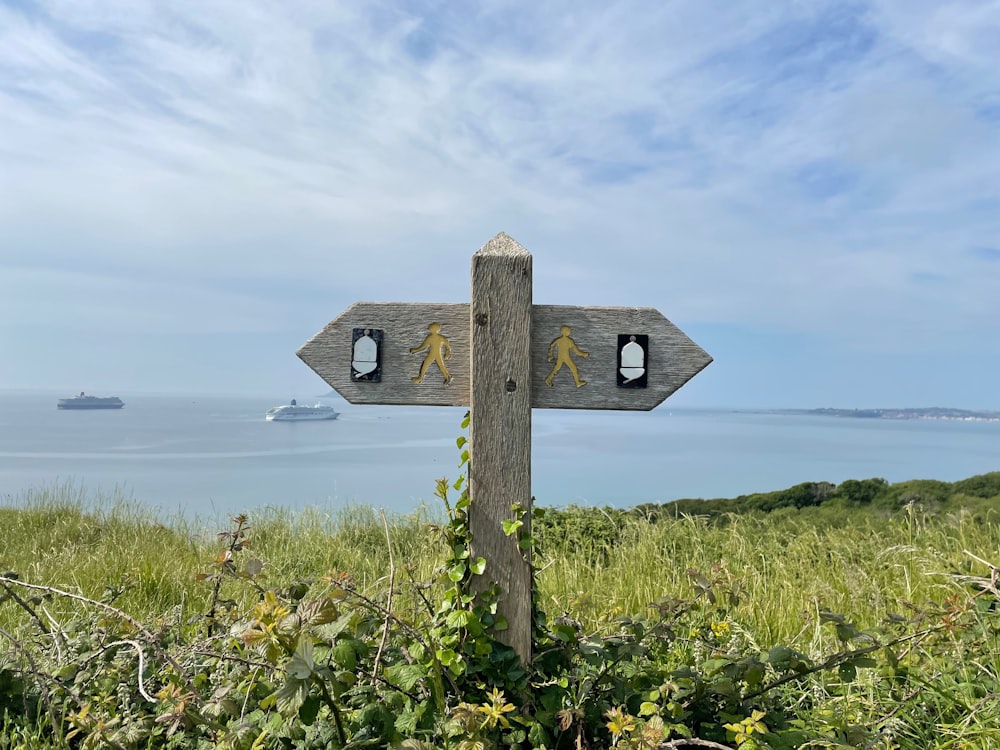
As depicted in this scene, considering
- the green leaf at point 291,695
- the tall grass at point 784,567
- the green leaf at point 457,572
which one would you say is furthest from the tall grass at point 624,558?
the green leaf at point 291,695

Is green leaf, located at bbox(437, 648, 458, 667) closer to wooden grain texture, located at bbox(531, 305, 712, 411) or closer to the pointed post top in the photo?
wooden grain texture, located at bbox(531, 305, 712, 411)

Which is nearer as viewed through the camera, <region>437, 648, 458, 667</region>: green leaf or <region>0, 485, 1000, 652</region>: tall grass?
<region>437, 648, 458, 667</region>: green leaf

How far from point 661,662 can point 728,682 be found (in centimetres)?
73

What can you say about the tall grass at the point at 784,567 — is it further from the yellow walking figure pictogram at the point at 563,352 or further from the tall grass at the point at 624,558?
the yellow walking figure pictogram at the point at 563,352

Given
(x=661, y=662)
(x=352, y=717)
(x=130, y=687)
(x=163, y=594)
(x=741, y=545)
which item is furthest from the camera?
(x=741, y=545)

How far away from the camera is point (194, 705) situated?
228 centimetres

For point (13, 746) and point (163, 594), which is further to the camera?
point (163, 594)

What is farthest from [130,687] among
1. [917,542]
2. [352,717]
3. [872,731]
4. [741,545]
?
[917,542]

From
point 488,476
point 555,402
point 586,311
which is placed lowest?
point 488,476

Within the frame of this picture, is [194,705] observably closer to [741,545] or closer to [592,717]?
[592,717]

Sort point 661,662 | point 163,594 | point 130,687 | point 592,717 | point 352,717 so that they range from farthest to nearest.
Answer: point 163,594 → point 661,662 → point 130,687 → point 592,717 → point 352,717

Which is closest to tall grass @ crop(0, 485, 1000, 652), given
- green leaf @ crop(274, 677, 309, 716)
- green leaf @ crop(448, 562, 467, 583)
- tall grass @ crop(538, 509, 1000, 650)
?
tall grass @ crop(538, 509, 1000, 650)

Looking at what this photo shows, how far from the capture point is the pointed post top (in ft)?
8.26

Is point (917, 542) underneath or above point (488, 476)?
underneath
